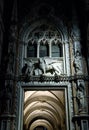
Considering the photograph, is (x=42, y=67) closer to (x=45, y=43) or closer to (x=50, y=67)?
(x=50, y=67)

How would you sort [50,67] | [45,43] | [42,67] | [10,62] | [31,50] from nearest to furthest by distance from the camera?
[10,62] < [42,67] < [50,67] < [31,50] < [45,43]

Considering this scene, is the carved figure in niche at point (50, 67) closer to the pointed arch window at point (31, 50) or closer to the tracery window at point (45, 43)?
the tracery window at point (45, 43)

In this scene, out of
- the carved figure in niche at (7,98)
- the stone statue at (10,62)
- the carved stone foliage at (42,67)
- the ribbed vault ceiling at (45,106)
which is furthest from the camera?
the ribbed vault ceiling at (45,106)

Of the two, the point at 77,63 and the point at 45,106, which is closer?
the point at 77,63

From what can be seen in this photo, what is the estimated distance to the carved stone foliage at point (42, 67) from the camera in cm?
1178

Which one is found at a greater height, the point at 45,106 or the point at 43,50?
the point at 43,50

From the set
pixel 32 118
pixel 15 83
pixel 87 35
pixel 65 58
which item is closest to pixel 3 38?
pixel 15 83

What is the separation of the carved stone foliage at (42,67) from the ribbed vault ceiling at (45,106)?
1.57 meters

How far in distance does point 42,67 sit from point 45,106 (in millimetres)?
8551

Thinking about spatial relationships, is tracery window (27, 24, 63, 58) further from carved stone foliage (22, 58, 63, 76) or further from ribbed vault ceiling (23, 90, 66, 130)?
ribbed vault ceiling (23, 90, 66, 130)

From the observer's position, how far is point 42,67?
465 inches

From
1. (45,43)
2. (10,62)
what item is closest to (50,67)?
(45,43)

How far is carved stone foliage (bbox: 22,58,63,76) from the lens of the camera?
38.7ft

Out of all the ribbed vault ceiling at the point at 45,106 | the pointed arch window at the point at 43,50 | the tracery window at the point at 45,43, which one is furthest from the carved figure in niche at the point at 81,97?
the pointed arch window at the point at 43,50
